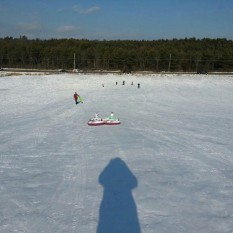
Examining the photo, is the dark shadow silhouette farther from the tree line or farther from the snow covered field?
the tree line

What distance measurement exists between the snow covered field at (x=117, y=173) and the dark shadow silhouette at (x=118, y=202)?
2 cm

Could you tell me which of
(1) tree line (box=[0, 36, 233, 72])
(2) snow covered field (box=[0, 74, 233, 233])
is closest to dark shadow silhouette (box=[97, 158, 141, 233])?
(2) snow covered field (box=[0, 74, 233, 233])

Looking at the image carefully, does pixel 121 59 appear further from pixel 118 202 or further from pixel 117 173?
pixel 118 202

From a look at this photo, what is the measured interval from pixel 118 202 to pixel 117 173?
1906mm

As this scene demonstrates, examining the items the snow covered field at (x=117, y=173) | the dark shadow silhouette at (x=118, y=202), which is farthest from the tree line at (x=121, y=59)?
the dark shadow silhouette at (x=118, y=202)

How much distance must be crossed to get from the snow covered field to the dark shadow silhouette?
2 cm

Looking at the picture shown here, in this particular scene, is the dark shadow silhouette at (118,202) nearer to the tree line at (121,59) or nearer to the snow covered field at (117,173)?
the snow covered field at (117,173)

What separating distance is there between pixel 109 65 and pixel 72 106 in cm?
4779

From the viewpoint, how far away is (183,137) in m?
13.7

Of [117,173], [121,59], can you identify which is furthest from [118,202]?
[121,59]

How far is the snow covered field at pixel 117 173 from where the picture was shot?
6.86m

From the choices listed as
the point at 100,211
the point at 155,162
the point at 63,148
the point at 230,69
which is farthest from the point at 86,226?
the point at 230,69

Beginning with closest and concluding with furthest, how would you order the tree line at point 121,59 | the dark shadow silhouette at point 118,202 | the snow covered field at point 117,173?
the dark shadow silhouette at point 118,202
the snow covered field at point 117,173
the tree line at point 121,59

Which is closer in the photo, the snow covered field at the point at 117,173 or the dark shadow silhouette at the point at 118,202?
the dark shadow silhouette at the point at 118,202
